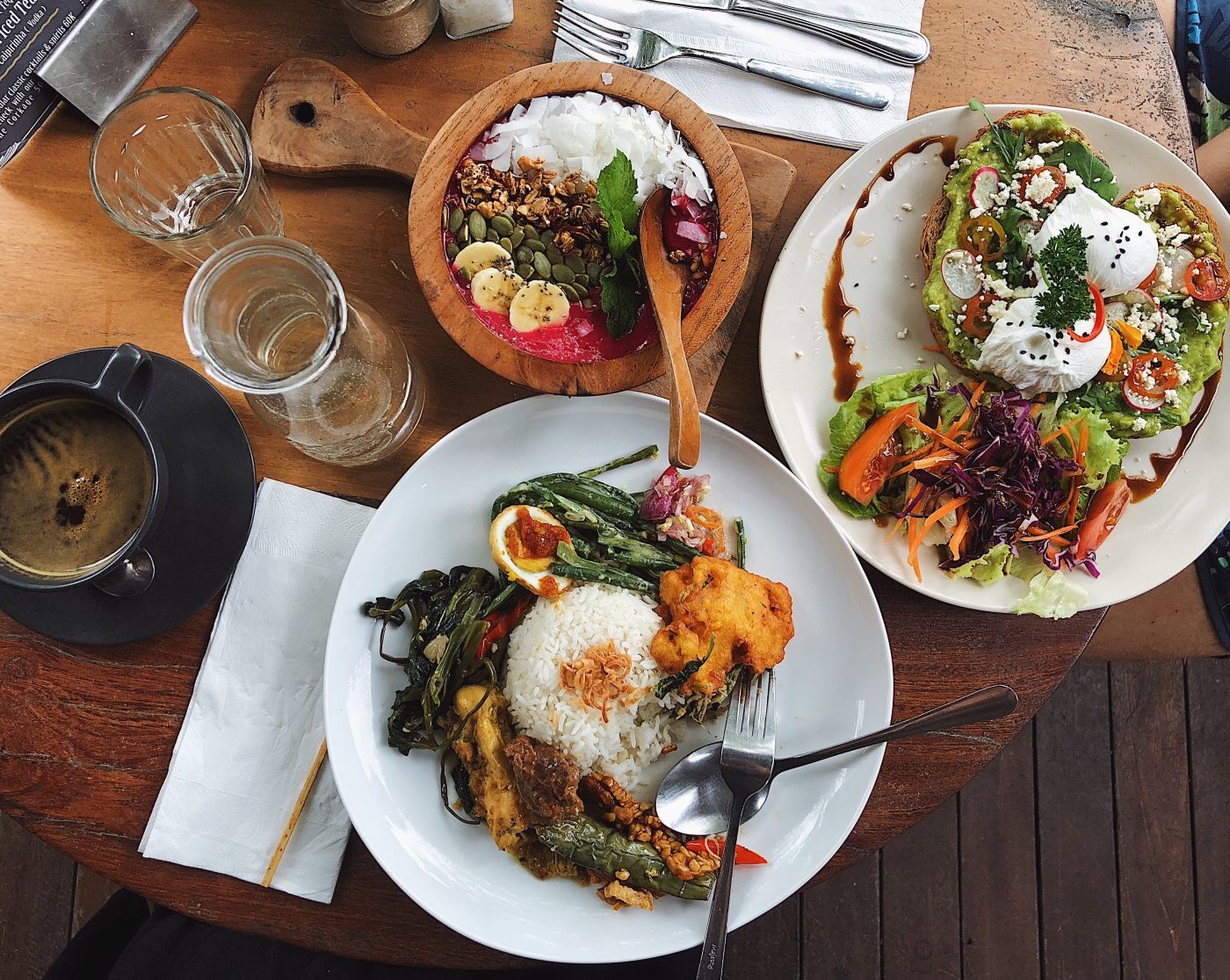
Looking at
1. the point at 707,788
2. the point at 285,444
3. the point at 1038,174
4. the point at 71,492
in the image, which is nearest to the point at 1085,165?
the point at 1038,174

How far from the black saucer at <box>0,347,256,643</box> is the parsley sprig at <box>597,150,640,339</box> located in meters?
0.80

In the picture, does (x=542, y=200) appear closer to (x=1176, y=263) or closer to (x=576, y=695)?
(x=576, y=695)

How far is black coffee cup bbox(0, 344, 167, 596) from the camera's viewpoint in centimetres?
146

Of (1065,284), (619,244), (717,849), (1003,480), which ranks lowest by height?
(717,849)

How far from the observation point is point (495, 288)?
1.73 metres

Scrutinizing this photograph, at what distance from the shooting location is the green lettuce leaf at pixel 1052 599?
73.2 inches

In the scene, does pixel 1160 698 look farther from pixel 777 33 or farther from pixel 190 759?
pixel 190 759

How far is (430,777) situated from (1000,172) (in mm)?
1783

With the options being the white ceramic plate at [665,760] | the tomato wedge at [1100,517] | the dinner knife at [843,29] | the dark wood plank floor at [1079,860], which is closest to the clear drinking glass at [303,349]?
the white ceramic plate at [665,760]

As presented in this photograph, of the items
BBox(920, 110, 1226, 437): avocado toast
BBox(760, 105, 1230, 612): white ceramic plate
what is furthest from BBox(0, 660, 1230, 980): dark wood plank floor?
BBox(920, 110, 1226, 437): avocado toast

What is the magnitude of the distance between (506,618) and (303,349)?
706 mm

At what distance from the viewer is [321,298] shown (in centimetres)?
172

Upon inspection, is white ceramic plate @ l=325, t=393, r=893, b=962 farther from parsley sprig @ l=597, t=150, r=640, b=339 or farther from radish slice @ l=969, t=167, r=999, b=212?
radish slice @ l=969, t=167, r=999, b=212

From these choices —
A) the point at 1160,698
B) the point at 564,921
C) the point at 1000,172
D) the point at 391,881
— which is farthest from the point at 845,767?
the point at 1160,698
